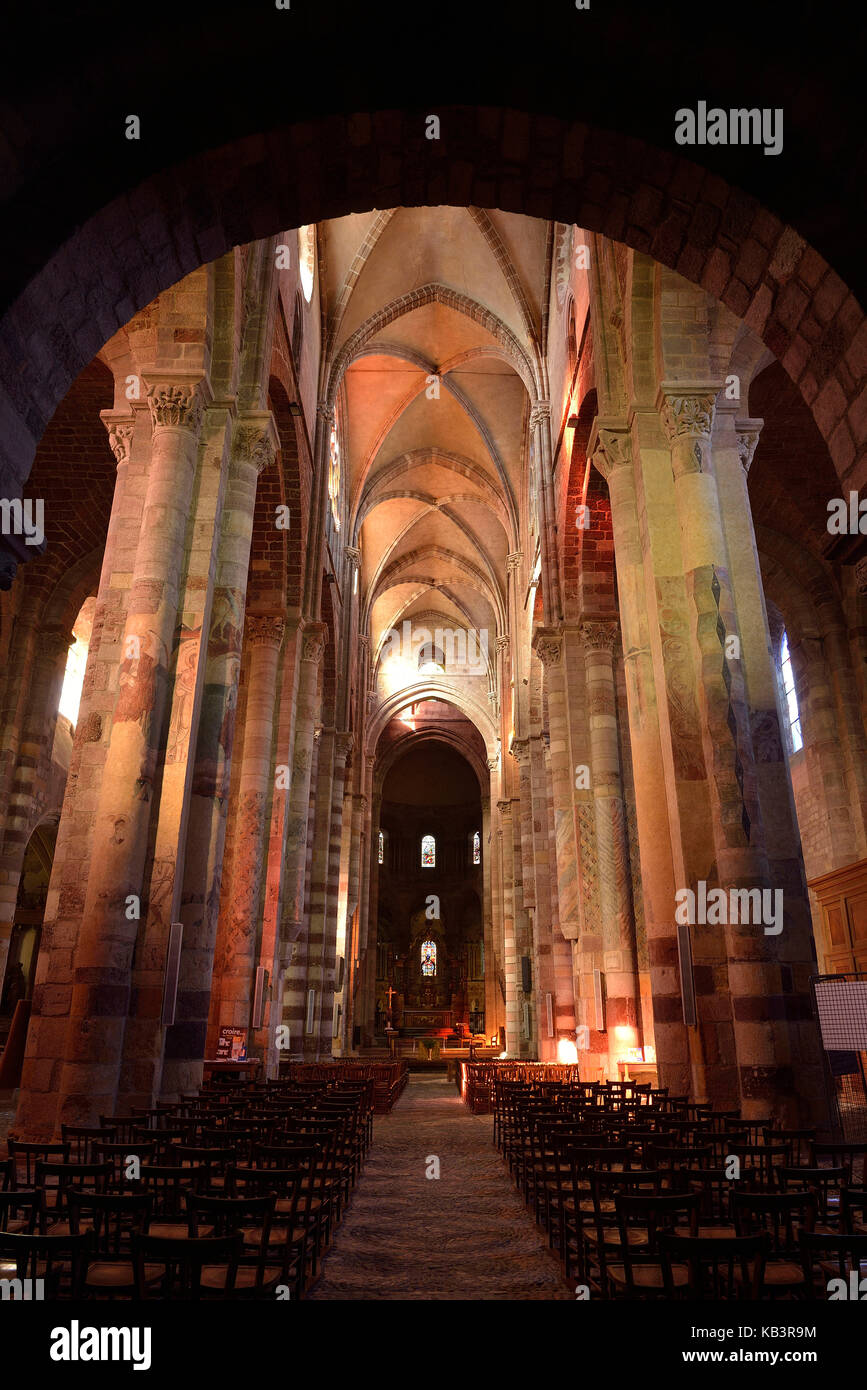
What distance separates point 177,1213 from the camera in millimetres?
4434

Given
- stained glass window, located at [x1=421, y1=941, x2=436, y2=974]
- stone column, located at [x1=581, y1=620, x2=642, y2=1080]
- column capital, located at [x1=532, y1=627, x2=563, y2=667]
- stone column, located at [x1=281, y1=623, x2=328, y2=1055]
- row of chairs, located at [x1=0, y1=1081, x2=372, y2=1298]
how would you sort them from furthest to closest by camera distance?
stained glass window, located at [x1=421, y1=941, x2=436, y2=974], column capital, located at [x1=532, y1=627, x2=563, y2=667], stone column, located at [x1=281, y1=623, x2=328, y2=1055], stone column, located at [x1=581, y1=620, x2=642, y2=1080], row of chairs, located at [x1=0, y1=1081, x2=372, y2=1298]

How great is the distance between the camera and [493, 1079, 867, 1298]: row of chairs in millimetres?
3242

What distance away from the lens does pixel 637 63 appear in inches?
227

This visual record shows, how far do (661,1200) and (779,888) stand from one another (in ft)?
19.1

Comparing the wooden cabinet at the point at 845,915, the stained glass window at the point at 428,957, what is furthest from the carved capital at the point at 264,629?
the stained glass window at the point at 428,957

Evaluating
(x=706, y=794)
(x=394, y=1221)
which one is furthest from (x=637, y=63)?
(x=394, y=1221)

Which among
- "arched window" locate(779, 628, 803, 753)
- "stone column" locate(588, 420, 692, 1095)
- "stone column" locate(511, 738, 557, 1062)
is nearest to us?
"stone column" locate(588, 420, 692, 1095)

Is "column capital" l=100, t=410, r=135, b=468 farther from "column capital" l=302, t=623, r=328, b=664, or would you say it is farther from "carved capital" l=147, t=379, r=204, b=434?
"column capital" l=302, t=623, r=328, b=664

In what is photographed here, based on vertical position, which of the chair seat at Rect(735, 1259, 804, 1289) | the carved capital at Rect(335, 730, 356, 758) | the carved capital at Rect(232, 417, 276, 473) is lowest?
the chair seat at Rect(735, 1259, 804, 1289)

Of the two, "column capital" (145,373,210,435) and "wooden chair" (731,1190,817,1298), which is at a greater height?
"column capital" (145,373,210,435)

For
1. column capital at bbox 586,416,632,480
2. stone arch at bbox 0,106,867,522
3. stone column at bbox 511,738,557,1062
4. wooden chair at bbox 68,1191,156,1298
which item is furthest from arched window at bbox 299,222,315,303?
wooden chair at bbox 68,1191,156,1298

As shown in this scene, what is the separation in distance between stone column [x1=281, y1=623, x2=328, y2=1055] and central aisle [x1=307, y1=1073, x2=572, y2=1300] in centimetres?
604

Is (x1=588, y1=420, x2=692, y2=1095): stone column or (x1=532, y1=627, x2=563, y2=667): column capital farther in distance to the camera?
(x1=532, y1=627, x2=563, y2=667): column capital
